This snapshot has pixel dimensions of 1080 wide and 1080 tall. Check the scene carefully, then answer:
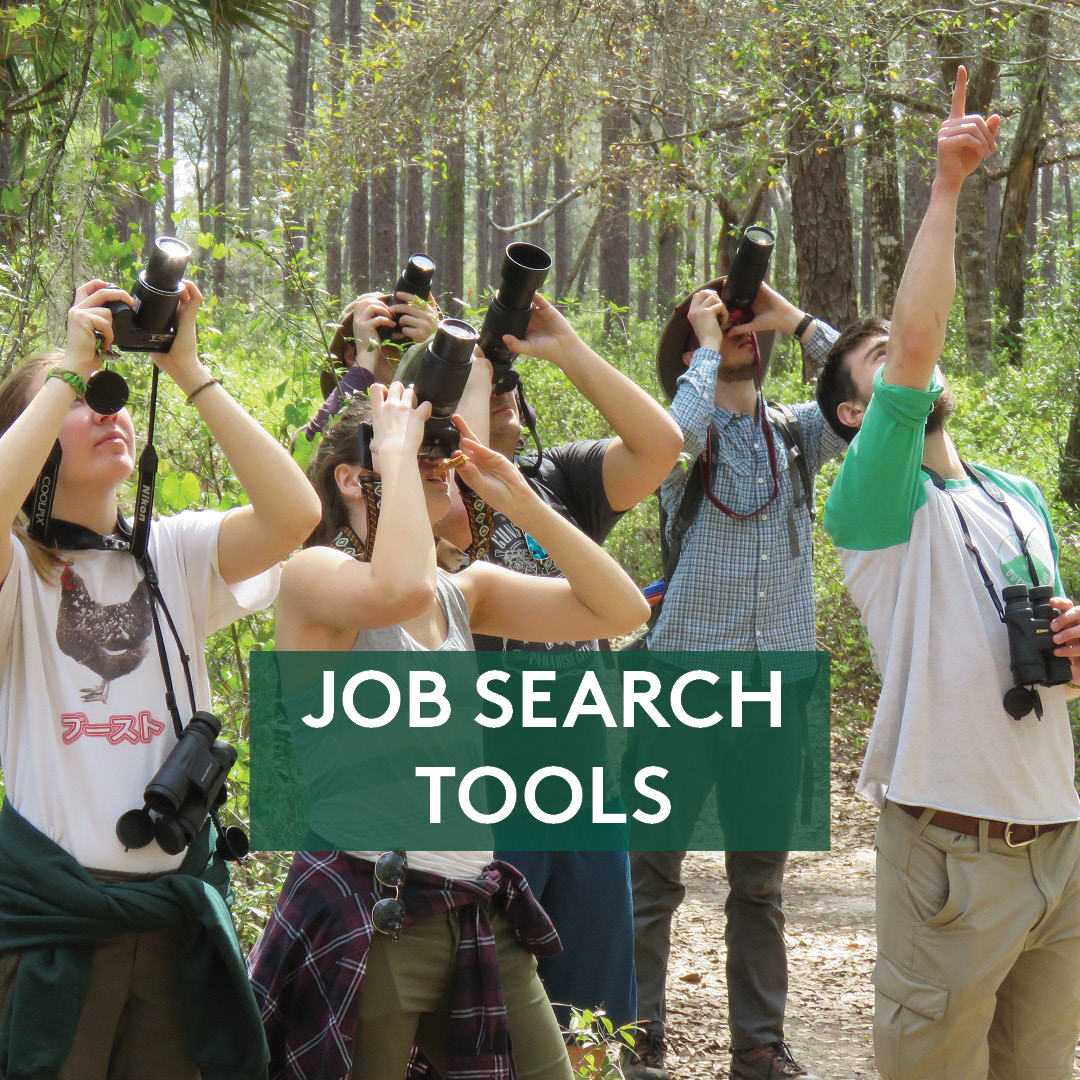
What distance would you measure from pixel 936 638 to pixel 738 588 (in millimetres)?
1228

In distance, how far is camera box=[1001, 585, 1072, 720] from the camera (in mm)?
2600

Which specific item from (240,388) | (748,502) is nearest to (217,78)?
(240,388)

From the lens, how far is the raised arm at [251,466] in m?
2.39

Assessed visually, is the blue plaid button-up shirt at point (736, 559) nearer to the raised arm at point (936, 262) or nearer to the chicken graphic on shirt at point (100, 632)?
the raised arm at point (936, 262)

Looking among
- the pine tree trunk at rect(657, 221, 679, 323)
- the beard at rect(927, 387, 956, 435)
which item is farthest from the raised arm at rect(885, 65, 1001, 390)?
the pine tree trunk at rect(657, 221, 679, 323)

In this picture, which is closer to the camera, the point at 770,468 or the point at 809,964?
the point at 770,468

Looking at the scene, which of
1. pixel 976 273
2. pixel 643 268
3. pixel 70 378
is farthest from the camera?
pixel 643 268

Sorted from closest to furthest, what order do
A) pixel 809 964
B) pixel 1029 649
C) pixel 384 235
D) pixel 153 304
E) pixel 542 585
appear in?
pixel 153 304
pixel 1029 649
pixel 542 585
pixel 809 964
pixel 384 235

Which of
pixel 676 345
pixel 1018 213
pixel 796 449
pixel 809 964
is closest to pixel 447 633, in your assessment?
pixel 796 449

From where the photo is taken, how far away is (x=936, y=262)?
2.61 m

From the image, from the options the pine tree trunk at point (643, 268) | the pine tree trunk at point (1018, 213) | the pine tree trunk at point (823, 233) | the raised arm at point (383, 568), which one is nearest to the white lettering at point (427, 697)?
the raised arm at point (383, 568)

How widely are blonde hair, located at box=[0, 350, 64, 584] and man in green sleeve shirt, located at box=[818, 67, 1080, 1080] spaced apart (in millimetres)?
1586

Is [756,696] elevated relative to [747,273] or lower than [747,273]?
lower

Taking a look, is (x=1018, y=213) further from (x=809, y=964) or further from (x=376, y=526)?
(x=376, y=526)
